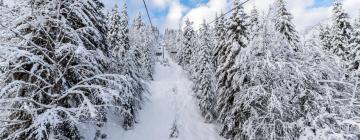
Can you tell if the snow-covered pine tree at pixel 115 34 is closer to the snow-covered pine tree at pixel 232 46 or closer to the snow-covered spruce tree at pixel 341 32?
the snow-covered pine tree at pixel 232 46

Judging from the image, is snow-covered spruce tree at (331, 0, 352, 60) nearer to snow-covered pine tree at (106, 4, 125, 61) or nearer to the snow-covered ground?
the snow-covered ground

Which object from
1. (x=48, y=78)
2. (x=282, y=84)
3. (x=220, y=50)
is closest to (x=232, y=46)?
(x=220, y=50)

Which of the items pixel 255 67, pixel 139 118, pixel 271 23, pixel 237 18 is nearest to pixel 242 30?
pixel 237 18

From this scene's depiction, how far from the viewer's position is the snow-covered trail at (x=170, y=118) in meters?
24.5

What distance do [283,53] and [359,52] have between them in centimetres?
1557

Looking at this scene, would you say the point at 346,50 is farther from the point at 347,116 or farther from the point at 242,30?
the point at 347,116

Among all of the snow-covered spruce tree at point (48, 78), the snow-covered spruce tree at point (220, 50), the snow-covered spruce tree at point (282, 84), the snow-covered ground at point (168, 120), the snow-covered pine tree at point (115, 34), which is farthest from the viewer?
the snow-covered pine tree at point (115, 34)

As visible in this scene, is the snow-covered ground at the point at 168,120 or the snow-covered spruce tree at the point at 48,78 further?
the snow-covered ground at the point at 168,120

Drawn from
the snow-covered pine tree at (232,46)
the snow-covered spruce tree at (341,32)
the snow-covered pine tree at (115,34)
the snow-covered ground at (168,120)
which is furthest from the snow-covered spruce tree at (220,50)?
the snow-covered spruce tree at (341,32)

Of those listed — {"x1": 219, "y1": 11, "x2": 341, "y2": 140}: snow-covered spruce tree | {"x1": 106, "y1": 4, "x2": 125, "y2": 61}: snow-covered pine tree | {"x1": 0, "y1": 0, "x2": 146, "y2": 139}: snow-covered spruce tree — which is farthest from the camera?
{"x1": 106, "y1": 4, "x2": 125, "y2": 61}: snow-covered pine tree

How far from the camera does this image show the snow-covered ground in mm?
23609

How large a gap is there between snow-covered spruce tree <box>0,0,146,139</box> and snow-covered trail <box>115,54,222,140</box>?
1512 cm

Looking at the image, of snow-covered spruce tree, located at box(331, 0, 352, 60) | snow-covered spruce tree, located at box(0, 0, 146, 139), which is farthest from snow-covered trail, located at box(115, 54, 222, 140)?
snow-covered spruce tree, located at box(331, 0, 352, 60)

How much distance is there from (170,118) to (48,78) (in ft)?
73.9
